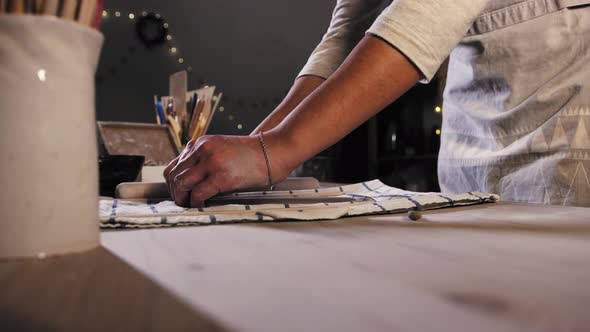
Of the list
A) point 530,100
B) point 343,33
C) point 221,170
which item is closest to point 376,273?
point 221,170

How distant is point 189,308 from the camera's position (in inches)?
7.8

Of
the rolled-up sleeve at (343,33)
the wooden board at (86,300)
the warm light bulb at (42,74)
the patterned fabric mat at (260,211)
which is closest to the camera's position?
the wooden board at (86,300)

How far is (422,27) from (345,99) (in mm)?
137

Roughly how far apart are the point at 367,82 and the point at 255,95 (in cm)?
189

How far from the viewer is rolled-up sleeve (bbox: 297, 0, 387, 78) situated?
1.06m

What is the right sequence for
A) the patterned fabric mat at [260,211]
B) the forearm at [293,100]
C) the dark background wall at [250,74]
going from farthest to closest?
the dark background wall at [250,74] < the forearm at [293,100] < the patterned fabric mat at [260,211]

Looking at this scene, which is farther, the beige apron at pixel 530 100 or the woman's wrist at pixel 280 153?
the beige apron at pixel 530 100

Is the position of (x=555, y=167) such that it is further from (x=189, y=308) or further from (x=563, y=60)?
(x=189, y=308)

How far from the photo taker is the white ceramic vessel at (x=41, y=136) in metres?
0.28

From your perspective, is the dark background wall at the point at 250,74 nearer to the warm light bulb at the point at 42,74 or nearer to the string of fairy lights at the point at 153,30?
the string of fairy lights at the point at 153,30

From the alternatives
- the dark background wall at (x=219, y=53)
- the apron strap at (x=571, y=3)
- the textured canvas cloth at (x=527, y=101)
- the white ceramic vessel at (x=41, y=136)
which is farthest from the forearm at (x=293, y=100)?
the dark background wall at (x=219, y=53)

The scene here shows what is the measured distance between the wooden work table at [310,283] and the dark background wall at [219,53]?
6.53ft

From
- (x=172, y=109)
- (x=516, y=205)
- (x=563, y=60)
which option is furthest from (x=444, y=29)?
(x=172, y=109)

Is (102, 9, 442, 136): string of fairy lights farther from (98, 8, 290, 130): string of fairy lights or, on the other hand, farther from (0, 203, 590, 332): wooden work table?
(0, 203, 590, 332): wooden work table
